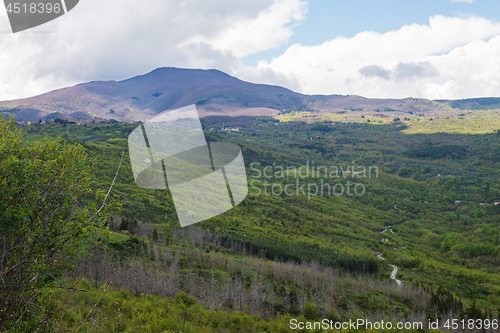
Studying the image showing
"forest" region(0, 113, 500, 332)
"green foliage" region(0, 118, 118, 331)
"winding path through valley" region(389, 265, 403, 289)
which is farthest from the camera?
"winding path through valley" region(389, 265, 403, 289)

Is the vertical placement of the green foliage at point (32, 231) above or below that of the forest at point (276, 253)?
above

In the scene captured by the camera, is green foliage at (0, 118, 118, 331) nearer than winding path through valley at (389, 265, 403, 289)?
Yes

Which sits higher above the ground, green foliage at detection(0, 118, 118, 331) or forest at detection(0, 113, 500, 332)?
green foliage at detection(0, 118, 118, 331)

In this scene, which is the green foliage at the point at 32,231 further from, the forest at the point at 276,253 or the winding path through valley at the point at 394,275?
the winding path through valley at the point at 394,275

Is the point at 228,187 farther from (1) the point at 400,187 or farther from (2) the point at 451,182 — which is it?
(2) the point at 451,182

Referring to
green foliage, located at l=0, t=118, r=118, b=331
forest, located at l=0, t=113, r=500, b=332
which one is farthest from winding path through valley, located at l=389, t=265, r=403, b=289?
green foliage, located at l=0, t=118, r=118, b=331

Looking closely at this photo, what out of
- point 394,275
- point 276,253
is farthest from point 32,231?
point 394,275

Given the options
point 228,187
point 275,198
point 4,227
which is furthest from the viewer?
point 275,198

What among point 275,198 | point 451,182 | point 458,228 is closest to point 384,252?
point 458,228

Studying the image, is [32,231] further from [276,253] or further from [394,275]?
[394,275]

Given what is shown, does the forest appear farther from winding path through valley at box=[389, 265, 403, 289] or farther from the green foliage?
winding path through valley at box=[389, 265, 403, 289]

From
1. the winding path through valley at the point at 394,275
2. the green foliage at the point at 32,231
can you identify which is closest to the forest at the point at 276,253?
the green foliage at the point at 32,231
